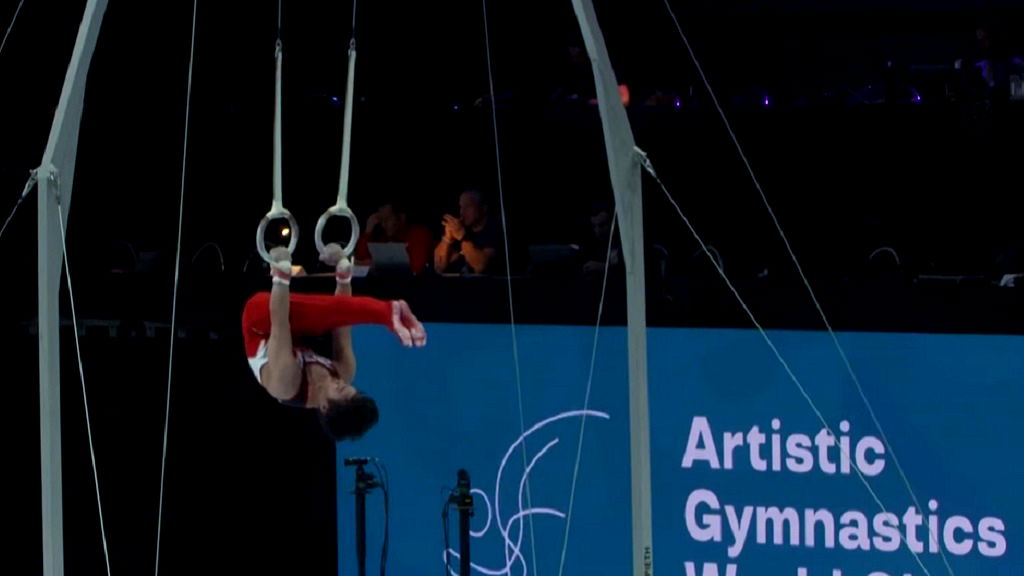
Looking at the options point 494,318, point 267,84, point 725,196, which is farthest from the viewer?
point 267,84

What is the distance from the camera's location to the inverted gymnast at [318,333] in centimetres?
666

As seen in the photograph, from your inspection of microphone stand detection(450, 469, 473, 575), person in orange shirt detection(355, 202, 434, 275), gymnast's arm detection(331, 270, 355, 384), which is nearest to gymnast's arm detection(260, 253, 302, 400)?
gymnast's arm detection(331, 270, 355, 384)

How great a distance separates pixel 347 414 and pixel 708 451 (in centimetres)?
183

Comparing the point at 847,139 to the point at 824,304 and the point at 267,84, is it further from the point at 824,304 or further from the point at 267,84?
the point at 267,84

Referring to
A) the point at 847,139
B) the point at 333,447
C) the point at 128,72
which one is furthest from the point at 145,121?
the point at 847,139

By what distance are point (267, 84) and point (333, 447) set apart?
234cm

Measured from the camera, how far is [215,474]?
8.81 m

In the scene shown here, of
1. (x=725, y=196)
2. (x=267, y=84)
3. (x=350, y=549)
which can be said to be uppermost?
(x=267, y=84)

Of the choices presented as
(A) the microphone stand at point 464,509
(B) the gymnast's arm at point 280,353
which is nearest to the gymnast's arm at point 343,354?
(B) the gymnast's arm at point 280,353

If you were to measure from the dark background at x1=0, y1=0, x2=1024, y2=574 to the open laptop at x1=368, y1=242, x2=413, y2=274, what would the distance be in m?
0.21

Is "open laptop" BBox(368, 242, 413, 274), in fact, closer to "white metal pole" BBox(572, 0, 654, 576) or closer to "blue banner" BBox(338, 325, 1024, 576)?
"blue banner" BBox(338, 325, 1024, 576)

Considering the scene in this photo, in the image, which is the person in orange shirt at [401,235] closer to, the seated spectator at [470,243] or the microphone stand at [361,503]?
the seated spectator at [470,243]

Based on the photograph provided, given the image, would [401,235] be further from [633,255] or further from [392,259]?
[633,255]

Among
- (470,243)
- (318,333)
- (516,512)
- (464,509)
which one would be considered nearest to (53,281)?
(318,333)
